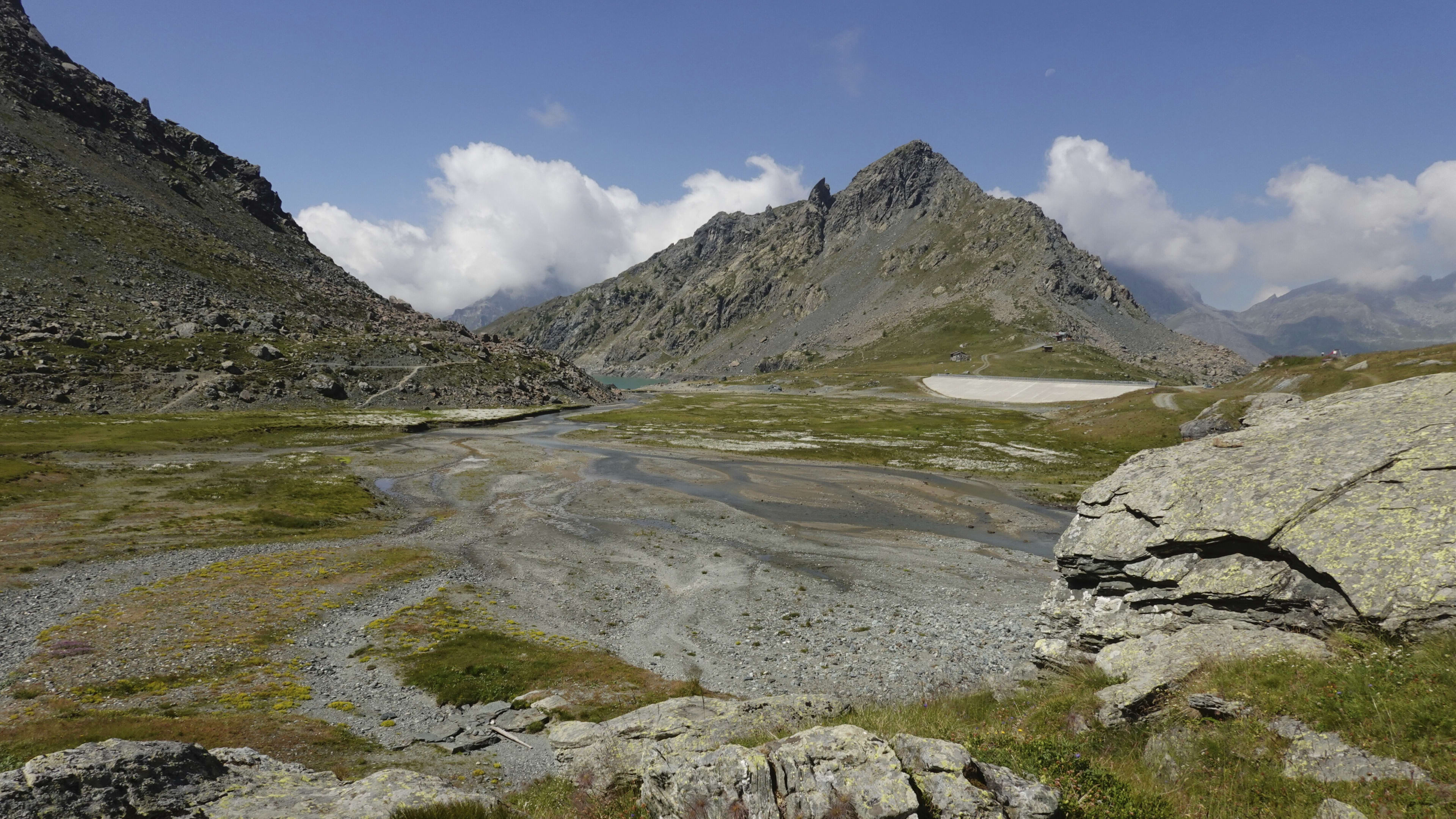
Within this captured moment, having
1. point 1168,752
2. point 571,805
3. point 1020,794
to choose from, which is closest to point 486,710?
point 571,805

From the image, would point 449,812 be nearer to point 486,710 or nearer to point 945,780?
point 945,780

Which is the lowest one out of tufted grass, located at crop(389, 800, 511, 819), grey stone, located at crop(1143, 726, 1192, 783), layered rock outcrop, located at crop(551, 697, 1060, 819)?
tufted grass, located at crop(389, 800, 511, 819)

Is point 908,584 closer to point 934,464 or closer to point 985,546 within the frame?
point 985,546

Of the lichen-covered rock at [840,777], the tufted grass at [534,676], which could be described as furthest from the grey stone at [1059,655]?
the tufted grass at [534,676]

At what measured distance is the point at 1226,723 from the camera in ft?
36.6

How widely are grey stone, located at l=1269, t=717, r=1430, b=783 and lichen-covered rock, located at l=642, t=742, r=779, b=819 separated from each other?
9.00 m

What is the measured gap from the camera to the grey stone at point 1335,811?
7.82 metres

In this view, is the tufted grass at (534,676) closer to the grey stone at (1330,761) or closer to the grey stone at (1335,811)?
the grey stone at (1330,761)

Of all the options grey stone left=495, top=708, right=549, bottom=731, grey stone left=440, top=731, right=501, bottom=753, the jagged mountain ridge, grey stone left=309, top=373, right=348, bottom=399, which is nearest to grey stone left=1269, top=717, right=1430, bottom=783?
grey stone left=495, top=708, right=549, bottom=731

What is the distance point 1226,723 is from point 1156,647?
4.19 meters

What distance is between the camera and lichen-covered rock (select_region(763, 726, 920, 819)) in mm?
8594

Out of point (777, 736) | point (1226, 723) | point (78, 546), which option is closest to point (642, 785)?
point (777, 736)

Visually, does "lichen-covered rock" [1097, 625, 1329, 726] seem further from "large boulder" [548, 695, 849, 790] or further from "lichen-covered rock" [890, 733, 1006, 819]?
"large boulder" [548, 695, 849, 790]

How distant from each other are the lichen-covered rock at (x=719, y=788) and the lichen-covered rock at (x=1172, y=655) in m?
8.94
